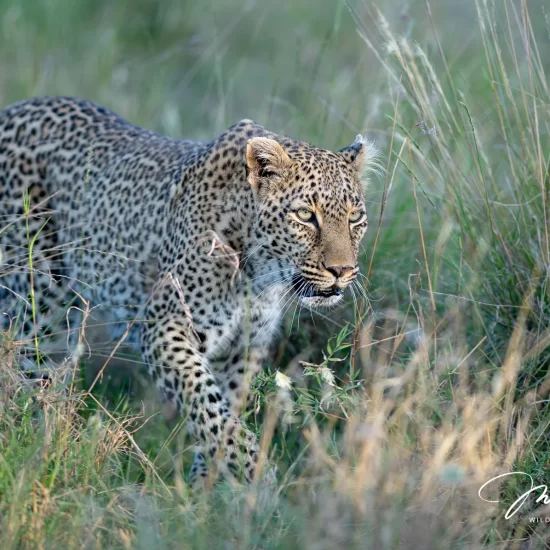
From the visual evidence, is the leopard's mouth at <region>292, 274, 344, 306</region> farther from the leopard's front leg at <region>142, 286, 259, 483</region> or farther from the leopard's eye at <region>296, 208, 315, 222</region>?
the leopard's front leg at <region>142, 286, 259, 483</region>

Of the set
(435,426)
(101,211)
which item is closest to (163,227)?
(101,211)

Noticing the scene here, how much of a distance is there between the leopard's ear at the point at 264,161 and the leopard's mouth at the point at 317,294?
0.55 m

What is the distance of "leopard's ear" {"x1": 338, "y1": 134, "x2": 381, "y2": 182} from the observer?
566cm

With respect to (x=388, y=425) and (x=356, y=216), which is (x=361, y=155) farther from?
(x=388, y=425)

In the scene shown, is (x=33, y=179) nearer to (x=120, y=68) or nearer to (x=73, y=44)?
(x=120, y=68)

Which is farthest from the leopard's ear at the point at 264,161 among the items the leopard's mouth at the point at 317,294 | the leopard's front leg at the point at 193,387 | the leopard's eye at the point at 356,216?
the leopard's front leg at the point at 193,387

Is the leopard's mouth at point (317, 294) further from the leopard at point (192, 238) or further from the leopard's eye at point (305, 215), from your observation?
the leopard's eye at point (305, 215)

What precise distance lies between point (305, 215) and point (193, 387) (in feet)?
3.54

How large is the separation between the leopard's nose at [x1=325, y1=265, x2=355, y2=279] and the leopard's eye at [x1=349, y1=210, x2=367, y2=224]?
0.35 m

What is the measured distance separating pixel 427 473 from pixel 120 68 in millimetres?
7326

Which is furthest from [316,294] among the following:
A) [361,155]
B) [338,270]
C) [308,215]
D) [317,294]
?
[361,155]

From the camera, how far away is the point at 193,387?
531 cm

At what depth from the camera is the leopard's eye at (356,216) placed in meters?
5.38

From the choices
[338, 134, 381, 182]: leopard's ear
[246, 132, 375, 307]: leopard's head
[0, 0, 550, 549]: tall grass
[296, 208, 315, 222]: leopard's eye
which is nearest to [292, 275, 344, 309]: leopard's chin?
[246, 132, 375, 307]: leopard's head
